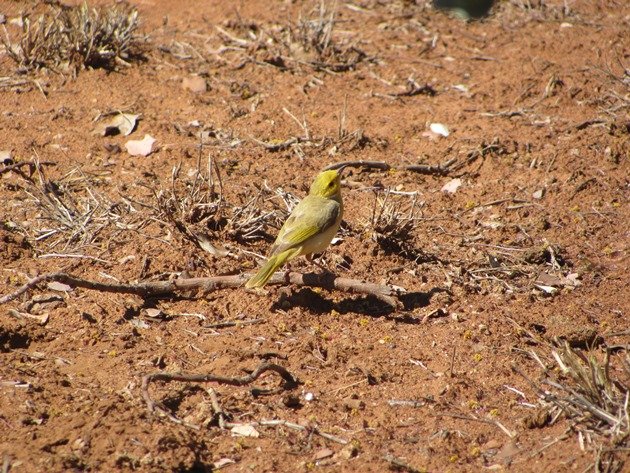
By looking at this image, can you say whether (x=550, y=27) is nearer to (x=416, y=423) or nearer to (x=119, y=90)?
(x=119, y=90)

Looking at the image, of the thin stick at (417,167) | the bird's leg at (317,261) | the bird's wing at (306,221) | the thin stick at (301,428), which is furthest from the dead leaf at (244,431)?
the thin stick at (417,167)

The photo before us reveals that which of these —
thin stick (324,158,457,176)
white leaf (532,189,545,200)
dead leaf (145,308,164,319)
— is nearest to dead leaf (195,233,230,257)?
dead leaf (145,308,164,319)

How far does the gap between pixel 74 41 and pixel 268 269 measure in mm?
4056

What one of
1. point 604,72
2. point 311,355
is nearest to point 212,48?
point 604,72

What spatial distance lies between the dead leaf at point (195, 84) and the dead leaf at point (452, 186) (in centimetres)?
282

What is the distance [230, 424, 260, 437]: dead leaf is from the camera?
4.39 meters

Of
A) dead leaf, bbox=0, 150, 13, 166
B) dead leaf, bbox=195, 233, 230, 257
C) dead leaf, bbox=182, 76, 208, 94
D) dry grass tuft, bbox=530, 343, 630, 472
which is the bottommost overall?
dead leaf, bbox=0, 150, 13, 166

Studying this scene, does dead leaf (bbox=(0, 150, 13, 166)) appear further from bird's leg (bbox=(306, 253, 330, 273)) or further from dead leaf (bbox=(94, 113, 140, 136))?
bird's leg (bbox=(306, 253, 330, 273))

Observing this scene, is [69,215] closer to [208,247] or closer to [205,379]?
[208,247]

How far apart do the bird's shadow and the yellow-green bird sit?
0.81 feet

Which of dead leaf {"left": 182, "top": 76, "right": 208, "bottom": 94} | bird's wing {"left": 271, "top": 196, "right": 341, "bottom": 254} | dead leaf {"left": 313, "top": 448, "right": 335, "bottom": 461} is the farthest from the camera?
dead leaf {"left": 182, "top": 76, "right": 208, "bottom": 94}

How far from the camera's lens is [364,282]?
5.76 meters

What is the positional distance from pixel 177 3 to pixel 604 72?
5.25 metres

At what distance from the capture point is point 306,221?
5809 millimetres
